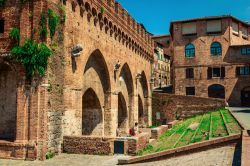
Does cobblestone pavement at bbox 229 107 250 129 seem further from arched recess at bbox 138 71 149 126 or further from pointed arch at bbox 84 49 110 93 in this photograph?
arched recess at bbox 138 71 149 126

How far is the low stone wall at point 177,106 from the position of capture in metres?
32.5

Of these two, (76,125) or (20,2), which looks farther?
(76,125)

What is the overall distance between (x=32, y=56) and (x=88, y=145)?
506 cm

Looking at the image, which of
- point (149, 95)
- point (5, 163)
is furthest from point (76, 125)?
point (149, 95)

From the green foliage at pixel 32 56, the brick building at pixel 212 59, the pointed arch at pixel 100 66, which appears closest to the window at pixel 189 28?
the brick building at pixel 212 59

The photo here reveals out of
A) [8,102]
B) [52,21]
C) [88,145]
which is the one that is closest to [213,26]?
[52,21]

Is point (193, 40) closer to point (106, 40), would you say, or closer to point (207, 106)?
point (207, 106)

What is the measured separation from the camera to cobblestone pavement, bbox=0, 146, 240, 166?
32.5 feet

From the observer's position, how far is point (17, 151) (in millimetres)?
13398

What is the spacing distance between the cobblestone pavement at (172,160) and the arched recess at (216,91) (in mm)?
29298

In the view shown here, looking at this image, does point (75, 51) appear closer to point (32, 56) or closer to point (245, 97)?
point (32, 56)

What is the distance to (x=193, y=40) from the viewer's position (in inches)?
1610

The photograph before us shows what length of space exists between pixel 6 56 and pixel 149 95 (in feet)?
75.8

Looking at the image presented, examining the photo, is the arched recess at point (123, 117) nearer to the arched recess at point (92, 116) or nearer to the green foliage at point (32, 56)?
the arched recess at point (92, 116)
